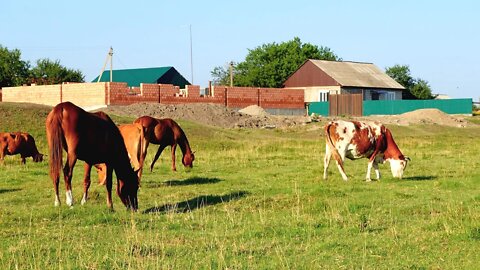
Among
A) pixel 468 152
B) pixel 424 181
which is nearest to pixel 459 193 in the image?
pixel 424 181

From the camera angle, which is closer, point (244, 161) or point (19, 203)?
point (19, 203)

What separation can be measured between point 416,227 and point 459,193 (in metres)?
5.17

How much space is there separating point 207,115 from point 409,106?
27.8 metres

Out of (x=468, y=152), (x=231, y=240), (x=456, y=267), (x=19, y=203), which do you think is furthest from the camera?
(x=468, y=152)

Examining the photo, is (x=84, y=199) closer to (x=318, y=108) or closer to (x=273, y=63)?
(x=318, y=108)

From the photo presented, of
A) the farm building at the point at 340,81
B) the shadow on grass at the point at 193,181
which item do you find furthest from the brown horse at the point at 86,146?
the farm building at the point at 340,81

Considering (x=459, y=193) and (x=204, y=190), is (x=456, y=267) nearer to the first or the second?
(x=459, y=193)

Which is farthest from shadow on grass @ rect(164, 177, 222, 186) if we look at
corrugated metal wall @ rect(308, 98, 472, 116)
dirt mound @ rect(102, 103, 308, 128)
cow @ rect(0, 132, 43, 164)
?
corrugated metal wall @ rect(308, 98, 472, 116)

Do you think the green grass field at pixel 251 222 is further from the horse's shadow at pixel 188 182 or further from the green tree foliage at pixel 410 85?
the green tree foliage at pixel 410 85

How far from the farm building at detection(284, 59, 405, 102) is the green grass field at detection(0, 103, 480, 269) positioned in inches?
2252

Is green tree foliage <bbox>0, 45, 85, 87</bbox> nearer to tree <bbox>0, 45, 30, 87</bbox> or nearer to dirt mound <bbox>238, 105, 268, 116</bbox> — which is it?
tree <bbox>0, 45, 30, 87</bbox>

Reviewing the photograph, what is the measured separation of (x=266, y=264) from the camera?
8.38 m

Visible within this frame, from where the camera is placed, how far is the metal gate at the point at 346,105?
71.7m

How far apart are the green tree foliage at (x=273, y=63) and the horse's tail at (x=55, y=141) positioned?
92.1m
